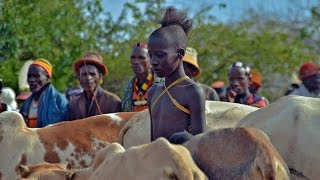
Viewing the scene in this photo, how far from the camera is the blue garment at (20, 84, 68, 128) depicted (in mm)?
7844

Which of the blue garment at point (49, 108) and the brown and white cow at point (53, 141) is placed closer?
the brown and white cow at point (53, 141)

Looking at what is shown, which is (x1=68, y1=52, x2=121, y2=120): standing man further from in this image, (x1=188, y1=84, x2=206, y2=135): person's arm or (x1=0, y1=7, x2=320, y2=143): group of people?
(x1=188, y1=84, x2=206, y2=135): person's arm

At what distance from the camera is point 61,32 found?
46.5 feet

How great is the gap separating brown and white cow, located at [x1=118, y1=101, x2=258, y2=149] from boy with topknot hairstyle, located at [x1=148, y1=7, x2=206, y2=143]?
4.15 ft

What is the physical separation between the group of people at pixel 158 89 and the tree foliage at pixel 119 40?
0.74 m

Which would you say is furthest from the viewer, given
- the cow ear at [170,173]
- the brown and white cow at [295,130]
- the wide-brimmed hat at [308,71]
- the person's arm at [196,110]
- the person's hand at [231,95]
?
the wide-brimmed hat at [308,71]

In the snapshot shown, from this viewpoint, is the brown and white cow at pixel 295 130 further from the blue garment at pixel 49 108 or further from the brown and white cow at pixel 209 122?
the blue garment at pixel 49 108

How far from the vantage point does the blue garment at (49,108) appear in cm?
784

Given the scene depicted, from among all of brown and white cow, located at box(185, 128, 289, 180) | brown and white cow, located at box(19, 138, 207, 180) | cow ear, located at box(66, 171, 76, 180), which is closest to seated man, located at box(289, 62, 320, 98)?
cow ear, located at box(66, 171, 76, 180)

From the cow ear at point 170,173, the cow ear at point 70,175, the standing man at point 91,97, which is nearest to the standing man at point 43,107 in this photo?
the standing man at point 91,97

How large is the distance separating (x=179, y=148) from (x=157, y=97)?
1621mm

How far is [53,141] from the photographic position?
6.09 m

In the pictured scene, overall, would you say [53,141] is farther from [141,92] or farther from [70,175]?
[70,175]

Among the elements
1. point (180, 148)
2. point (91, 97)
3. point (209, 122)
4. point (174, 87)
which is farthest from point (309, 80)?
point (180, 148)
